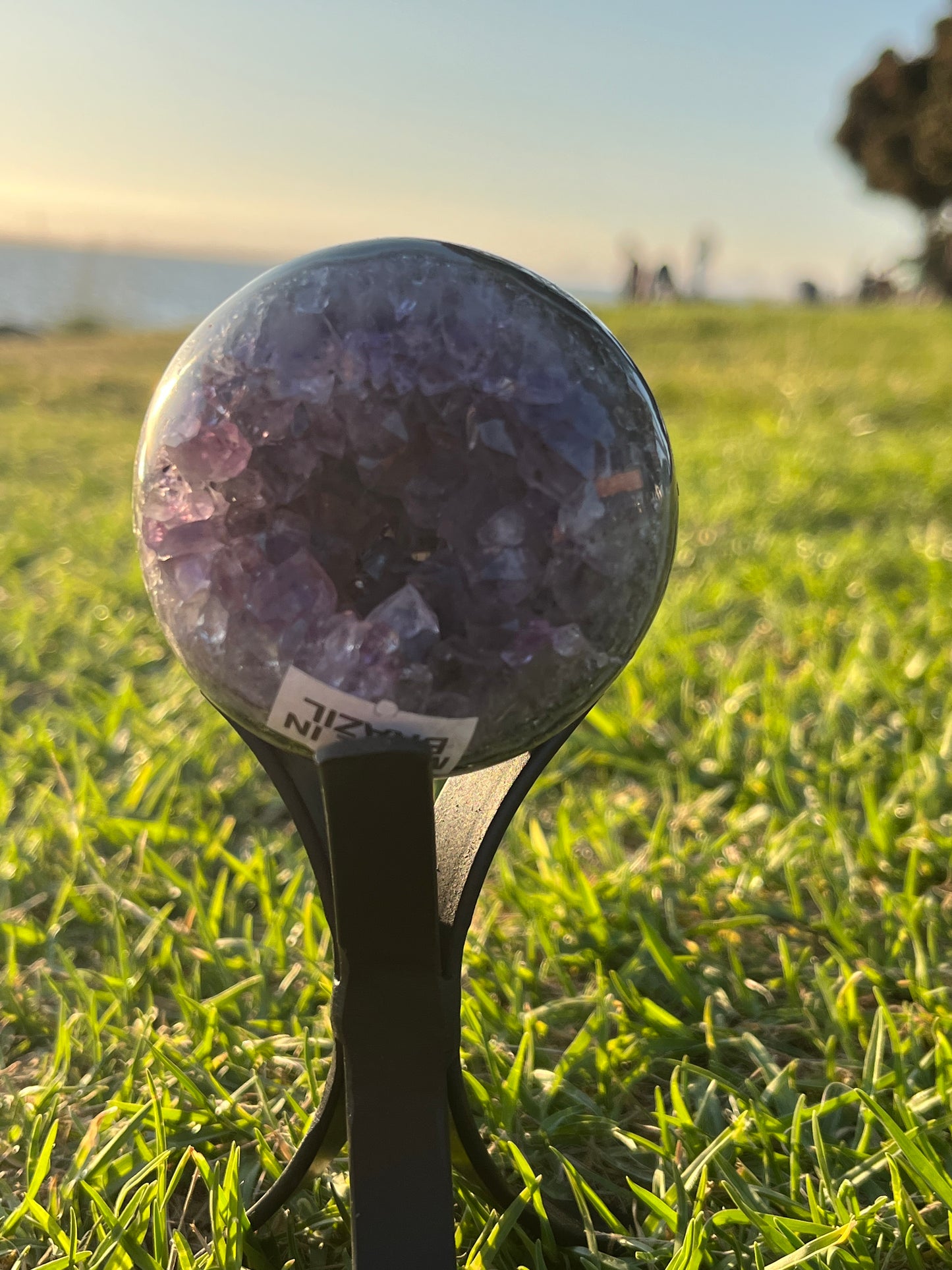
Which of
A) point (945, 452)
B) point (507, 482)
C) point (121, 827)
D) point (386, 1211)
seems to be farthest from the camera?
point (945, 452)

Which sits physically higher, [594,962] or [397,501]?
[397,501]

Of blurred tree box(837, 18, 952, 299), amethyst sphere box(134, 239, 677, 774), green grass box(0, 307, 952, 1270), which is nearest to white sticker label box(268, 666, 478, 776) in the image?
amethyst sphere box(134, 239, 677, 774)

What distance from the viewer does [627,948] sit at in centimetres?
131

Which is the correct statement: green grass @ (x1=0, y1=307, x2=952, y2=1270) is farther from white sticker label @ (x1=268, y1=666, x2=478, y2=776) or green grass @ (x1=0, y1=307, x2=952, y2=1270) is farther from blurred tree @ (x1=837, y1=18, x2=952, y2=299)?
blurred tree @ (x1=837, y1=18, x2=952, y2=299)

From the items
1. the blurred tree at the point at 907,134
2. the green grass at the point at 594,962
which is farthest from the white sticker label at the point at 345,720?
the blurred tree at the point at 907,134

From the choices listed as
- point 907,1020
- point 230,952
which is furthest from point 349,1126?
point 907,1020

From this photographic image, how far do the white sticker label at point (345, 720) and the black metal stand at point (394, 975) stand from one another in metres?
0.02

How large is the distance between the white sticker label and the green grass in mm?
475

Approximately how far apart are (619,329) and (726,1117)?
10623 millimetres

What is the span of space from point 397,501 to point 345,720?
16 cm

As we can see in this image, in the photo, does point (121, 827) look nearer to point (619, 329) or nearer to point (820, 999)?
point (820, 999)

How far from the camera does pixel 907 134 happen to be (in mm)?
19750

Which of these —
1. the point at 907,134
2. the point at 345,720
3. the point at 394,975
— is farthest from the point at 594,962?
the point at 907,134

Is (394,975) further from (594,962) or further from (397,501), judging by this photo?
(594,962)
